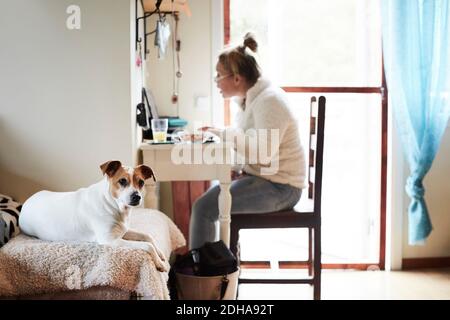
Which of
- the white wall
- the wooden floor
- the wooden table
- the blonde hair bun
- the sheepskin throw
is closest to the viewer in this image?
the sheepskin throw

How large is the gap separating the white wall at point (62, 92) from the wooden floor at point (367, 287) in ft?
3.51

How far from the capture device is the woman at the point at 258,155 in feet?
8.64

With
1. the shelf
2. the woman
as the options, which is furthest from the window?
the woman

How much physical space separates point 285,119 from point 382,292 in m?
1.05

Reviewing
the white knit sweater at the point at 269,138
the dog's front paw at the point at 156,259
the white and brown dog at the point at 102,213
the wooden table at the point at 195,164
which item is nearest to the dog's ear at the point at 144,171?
the white and brown dog at the point at 102,213

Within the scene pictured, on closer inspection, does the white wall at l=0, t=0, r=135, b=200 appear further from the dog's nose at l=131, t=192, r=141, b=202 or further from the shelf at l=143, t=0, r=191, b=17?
the dog's nose at l=131, t=192, r=141, b=202

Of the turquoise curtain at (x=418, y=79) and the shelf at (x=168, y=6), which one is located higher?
Answer: the shelf at (x=168, y=6)

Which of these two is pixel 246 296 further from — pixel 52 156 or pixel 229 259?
pixel 52 156

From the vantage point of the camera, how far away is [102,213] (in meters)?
1.82

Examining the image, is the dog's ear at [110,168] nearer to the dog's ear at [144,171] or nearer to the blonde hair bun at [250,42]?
the dog's ear at [144,171]

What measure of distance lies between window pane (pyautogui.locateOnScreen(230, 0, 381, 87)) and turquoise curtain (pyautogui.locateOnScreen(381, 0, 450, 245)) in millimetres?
160

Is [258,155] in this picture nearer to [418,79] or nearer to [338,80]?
[338,80]

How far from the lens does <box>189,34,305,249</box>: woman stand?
8.64ft
